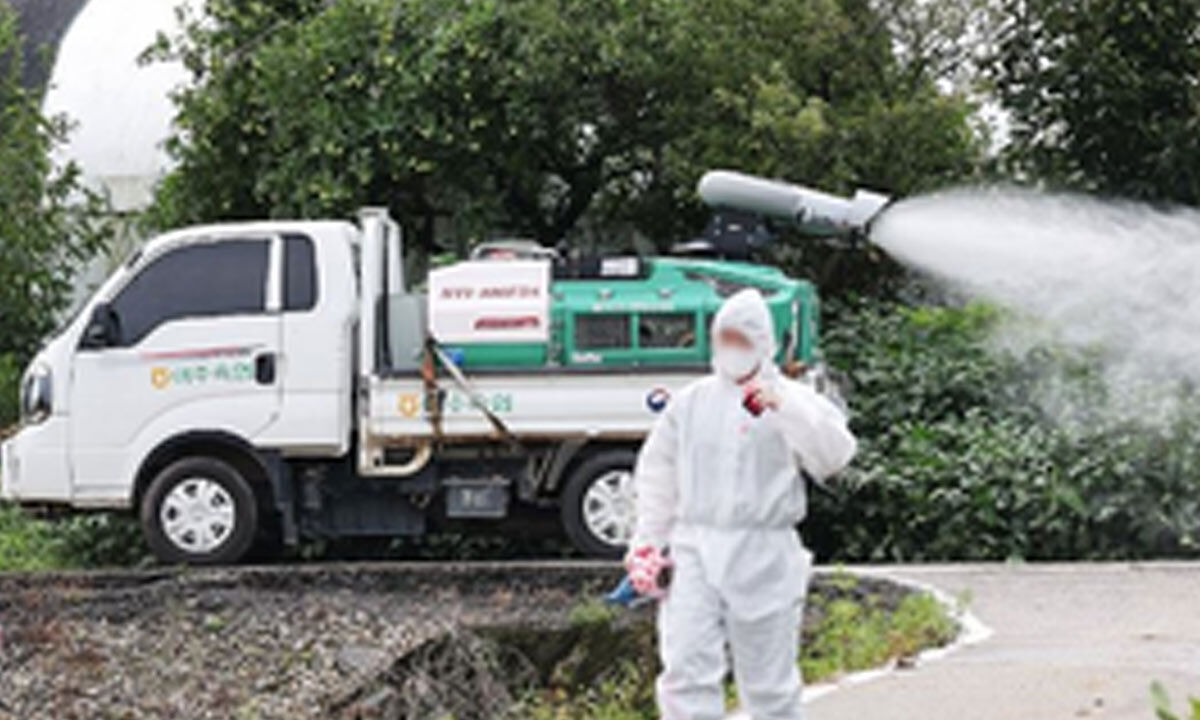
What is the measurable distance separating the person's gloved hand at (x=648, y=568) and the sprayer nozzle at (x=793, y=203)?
6041mm

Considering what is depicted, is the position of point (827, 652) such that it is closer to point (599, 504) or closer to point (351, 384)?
point (599, 504)

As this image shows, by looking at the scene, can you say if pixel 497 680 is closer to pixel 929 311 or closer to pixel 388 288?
pixel 388 288

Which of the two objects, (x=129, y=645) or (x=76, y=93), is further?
(x=76, y=93)

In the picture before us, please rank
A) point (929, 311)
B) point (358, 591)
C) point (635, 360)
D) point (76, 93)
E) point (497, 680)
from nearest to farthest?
point (497, 680) < point (358, 591) < point (635, 360) < point (929, 311) < point (76, 93)

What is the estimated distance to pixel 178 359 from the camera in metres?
12.6

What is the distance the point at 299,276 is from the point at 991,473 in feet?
14.4

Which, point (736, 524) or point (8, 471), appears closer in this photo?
point (736, 524)

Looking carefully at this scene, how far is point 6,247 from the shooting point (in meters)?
16.9

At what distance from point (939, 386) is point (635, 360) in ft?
9.91

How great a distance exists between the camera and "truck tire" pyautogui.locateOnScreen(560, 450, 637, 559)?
12.4 m

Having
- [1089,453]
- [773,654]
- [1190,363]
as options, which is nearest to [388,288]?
[1089,453]

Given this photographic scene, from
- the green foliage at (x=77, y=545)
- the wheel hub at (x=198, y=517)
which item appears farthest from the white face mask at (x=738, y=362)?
the green foliage at (x=77, y=545)

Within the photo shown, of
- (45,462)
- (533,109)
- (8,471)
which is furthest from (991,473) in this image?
(8,471)

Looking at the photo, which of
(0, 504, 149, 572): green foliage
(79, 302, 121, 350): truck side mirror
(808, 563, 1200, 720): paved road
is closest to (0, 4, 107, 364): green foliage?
(0, 504, 149, 572): green foliage
